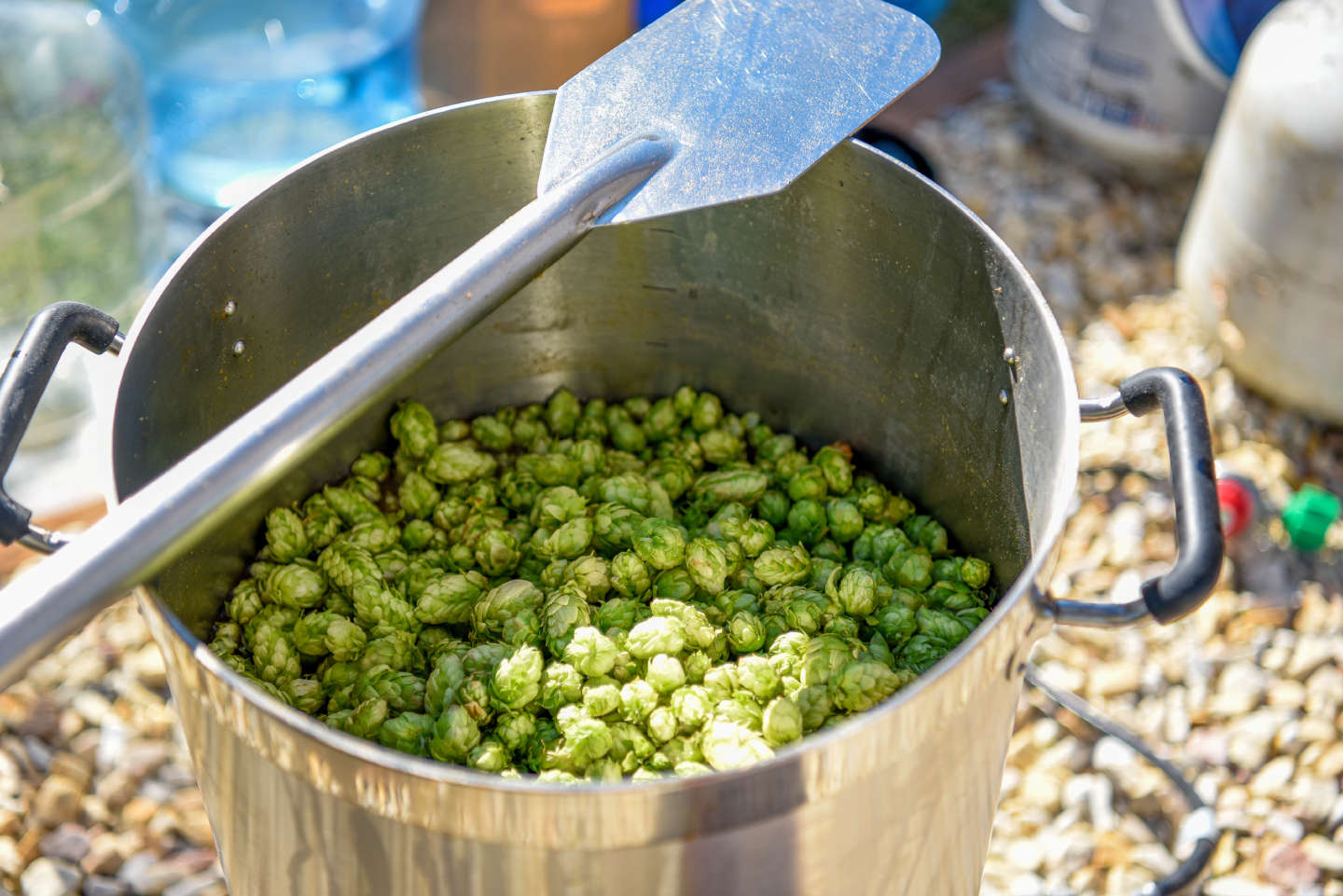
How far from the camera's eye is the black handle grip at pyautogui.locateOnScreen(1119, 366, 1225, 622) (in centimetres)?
97

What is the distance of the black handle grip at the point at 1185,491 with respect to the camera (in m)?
0.97

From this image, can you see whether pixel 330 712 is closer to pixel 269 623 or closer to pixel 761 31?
pixel 269 623

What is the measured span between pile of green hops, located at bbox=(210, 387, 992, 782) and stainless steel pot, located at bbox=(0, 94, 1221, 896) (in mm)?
62

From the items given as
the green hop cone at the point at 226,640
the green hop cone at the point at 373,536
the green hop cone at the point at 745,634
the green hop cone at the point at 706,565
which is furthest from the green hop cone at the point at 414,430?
the green hop cone at the point at 745,634

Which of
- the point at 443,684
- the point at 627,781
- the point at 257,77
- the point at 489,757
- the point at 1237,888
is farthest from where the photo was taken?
the point at 257,77

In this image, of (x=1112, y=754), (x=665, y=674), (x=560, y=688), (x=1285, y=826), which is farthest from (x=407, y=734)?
(x=1285, y=826)

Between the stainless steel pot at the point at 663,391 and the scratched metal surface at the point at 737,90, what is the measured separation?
0.07 meters

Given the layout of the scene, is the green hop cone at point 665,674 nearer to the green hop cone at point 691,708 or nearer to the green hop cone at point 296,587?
the green hop cone at point 691,708

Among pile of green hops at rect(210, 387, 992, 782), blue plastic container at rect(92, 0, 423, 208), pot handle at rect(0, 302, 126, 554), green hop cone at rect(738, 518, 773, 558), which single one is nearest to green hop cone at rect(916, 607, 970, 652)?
pile of green hops at rect(210, 387, 992, 782)

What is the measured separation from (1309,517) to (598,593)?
1.46 metres

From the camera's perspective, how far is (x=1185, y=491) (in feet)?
3.39

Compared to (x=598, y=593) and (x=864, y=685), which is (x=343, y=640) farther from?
(x=864, y=685)

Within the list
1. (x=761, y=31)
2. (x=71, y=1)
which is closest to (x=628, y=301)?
(x=761, y=31)

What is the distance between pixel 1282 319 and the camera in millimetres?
2400
